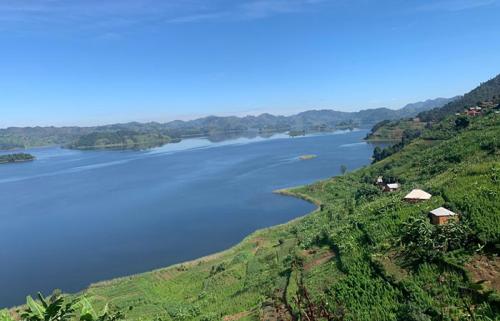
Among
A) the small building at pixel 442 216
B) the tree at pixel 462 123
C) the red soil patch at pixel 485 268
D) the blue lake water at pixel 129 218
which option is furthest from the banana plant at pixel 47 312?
the tree at pixel 462 123

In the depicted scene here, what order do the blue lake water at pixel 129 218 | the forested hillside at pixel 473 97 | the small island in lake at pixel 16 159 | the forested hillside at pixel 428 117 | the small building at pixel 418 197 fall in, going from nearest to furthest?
the small building at pixel 418 197
the blue lake water at pixel 129 218
the forested hillside at pixel 428 117
the forested hillside at pixel 473 97
the small island in lake at pixel 16 159

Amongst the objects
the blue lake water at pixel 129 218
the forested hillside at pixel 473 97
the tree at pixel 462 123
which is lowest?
the blue lake water at pixel 129 218

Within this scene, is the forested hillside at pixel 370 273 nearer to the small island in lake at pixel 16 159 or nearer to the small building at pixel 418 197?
the small building at pixel 418 197

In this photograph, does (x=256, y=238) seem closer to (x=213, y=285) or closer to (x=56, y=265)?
(x=213, y=285)

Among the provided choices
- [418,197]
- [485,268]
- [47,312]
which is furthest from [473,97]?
[47,312]

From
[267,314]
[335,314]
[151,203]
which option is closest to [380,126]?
[151,203]

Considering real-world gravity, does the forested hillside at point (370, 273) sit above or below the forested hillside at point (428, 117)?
below

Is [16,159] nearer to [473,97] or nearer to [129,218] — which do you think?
[129,218]
